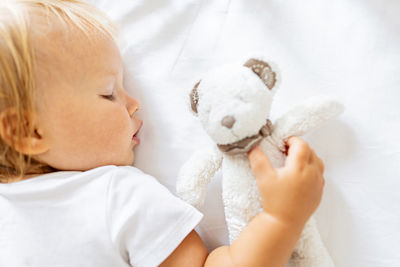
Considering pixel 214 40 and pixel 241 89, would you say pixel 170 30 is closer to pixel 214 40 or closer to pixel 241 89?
pixel 214 40

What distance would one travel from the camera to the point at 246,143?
2.02 feet

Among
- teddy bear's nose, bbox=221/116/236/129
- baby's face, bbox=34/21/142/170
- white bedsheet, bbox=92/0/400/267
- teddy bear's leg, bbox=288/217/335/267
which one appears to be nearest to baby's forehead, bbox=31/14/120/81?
baby's face, bbox=34/21/142/170

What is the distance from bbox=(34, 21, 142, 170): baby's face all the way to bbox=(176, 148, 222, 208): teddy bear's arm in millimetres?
152

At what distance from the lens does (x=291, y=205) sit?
0.62 m

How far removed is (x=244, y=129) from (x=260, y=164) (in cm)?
7

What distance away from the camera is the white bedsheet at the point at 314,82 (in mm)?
702

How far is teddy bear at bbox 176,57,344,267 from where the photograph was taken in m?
0.59

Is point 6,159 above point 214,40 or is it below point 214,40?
above

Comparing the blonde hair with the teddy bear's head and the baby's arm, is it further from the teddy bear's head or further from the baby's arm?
the baby's arm

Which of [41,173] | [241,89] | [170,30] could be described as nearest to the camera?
[241,89]

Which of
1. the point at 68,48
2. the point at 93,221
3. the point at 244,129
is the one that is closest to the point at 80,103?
the point at 68,48

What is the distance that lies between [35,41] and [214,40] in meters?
0.37

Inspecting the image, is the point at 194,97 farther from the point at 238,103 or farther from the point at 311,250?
the point at 311,250

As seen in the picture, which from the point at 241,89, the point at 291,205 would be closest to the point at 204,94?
the point at 241,89
